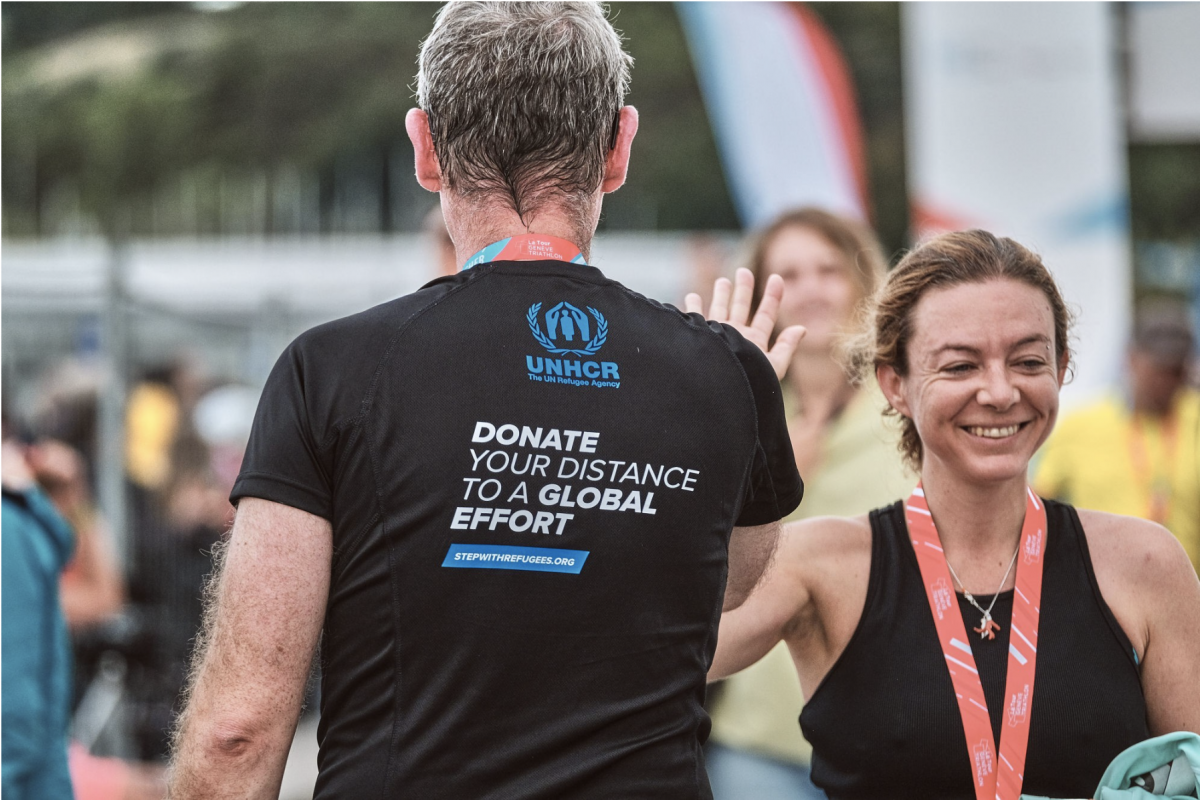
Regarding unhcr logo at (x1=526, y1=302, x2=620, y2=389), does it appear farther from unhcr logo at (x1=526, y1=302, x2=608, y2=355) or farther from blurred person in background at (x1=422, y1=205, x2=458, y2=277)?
blurred person in background at (x1=422, y1=205, x2=458, y2=277)

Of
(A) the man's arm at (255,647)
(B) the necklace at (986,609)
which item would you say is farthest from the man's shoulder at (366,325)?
(B) the necklace at (986,609)

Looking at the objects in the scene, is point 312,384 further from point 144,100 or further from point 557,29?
point 144,100

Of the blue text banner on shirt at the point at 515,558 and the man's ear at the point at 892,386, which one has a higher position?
the man's ear at the point at 892,386

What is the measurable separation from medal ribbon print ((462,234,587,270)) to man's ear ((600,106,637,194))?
151mm

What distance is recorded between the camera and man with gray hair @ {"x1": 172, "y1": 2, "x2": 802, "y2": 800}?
1.61 m

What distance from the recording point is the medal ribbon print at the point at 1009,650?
2.18 metres

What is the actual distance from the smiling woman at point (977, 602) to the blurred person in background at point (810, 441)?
50cm

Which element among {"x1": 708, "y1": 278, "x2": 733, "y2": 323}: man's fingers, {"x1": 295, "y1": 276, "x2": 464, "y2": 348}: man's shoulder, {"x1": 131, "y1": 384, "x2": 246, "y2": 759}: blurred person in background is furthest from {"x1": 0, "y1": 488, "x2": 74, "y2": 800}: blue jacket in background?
{"x1": 131, "y1": 384, "x2": 246, "y2": 759}: blurred person in background

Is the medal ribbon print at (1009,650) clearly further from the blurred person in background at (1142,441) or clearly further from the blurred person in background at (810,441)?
the blurred person in background at (1142,441)

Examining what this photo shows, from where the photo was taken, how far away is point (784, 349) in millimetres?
2148

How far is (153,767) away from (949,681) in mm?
4782

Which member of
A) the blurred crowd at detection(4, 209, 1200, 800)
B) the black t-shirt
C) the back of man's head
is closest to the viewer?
the black t-shirt

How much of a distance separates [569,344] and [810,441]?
193cm

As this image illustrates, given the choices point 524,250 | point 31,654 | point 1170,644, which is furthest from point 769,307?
point 31,654
